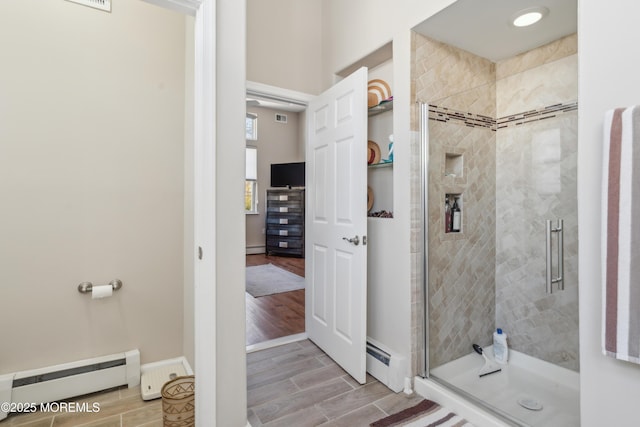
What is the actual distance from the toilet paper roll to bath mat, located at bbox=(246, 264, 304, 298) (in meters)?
2.20

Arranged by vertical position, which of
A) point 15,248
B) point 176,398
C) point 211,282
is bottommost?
point 176,398

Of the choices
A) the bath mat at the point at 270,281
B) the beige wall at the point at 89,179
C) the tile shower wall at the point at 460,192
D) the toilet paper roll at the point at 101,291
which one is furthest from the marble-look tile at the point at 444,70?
the bath mat at the point at 270,281

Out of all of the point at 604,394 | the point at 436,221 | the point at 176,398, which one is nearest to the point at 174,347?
the point at 176,398

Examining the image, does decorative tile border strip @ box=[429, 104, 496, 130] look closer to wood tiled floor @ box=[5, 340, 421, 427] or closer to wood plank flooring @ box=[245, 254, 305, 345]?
wood tiled floor @ box=[5, 340, 421, 427]

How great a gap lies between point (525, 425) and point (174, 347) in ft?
7.01

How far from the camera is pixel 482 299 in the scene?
2355 mm

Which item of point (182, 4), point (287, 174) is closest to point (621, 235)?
point (182, 4)

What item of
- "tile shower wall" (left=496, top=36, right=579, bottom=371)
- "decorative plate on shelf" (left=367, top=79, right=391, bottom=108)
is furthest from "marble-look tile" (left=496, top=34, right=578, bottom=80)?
"decorative plate on shelf" (left=367, top=79, right=391, bottom=108)

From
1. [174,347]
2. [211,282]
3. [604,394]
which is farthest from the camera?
[174,347]

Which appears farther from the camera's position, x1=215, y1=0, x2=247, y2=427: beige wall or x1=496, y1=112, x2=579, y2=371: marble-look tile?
x1=496, y1=112, x2=579, y2=371: marble-look tile

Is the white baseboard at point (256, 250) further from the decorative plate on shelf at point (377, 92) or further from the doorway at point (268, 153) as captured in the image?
the decorative plate on shelf at point (377, 92)

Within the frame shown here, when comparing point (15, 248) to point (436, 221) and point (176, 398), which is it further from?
point (436, 221)

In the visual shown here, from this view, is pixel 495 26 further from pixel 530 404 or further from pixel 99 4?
pixel 99 4

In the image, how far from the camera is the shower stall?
1.74 meters
